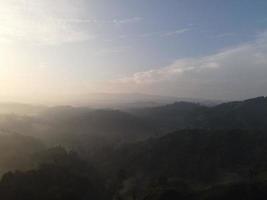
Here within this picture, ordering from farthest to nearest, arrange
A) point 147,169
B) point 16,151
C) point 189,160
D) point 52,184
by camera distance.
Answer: point 16,151, point 147,169, point 189,160, point 52,184

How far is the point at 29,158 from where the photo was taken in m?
100

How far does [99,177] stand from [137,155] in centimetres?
2236

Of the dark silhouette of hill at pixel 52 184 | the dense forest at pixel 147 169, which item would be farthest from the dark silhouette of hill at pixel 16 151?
the dark silhouette of hill at pixel 52 184

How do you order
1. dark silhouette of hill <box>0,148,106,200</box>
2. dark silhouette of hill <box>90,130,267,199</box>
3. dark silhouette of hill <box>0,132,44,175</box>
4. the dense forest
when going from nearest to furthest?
the dense forest → dark silhouette of hill <box>0,148,106,200</box> → dark silhouette of hill <box>90,130,267,199</box> → dark silhouette of hill <box>0,132,44,175</box>

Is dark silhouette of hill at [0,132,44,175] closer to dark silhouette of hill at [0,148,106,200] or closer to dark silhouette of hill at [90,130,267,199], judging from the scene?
dark silhouette of hill at [0,148,106,200]

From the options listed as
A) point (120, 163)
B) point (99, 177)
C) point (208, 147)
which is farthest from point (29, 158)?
point (208, 147)

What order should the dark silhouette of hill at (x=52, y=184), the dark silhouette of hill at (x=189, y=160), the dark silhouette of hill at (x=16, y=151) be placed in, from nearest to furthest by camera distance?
the dark silhouette of hill at (x=52, y=184) → the dark silhouette of hill at (x=189, y=160) → the dark silhouette of hill at (x=16, y=151)

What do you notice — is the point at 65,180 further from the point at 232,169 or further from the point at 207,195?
the point at 232,169

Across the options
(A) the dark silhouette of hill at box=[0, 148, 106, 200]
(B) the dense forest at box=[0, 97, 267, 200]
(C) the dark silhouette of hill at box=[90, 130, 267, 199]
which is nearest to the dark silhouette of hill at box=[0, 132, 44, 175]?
(B) the dense forest at box=[0, 97, 267, 200]

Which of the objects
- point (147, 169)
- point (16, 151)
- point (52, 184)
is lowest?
point (147, 169)

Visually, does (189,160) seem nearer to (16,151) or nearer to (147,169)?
(147,169)

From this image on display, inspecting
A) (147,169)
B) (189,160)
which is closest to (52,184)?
(147,169)

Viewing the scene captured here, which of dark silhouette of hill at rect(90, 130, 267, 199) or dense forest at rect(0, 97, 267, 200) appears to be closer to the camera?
dense forest at rect(0, 97, 267, 200)

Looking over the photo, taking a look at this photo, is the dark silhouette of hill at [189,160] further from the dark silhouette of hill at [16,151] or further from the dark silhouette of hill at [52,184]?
the dark silhouette of hill at [16,151]
